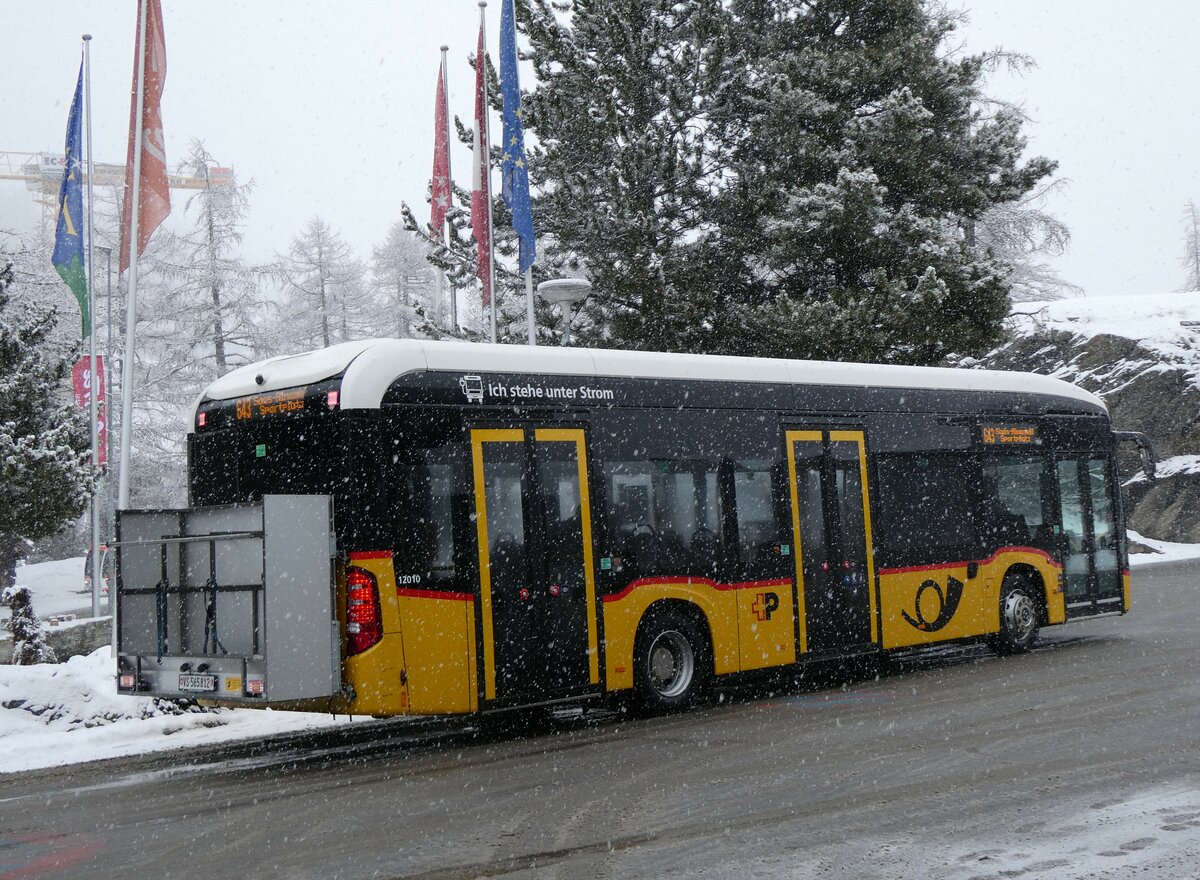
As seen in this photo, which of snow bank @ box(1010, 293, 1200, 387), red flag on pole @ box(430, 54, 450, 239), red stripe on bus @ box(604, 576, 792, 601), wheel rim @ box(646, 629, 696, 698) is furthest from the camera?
snow bank @ box(1010, 293, 1200, 387)

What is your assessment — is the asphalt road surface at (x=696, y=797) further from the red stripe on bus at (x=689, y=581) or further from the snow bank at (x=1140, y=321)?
the snow bank at (x=1140, y=321)

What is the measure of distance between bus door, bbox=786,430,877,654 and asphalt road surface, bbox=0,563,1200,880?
2.96ft

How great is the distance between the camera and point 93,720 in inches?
504

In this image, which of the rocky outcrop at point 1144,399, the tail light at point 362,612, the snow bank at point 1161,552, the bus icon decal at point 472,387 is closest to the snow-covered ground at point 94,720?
the tail light at point 362,612

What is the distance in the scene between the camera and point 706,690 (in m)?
12.3

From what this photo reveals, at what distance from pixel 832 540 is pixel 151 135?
10475 millimetres

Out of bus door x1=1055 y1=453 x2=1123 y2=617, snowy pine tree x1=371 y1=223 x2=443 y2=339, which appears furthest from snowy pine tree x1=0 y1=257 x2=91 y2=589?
snowy pine tree x1=371 y1=223 x2=443 y2=339

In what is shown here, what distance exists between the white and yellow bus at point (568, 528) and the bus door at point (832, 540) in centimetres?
3

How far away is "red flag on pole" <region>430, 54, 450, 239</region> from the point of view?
2338cm

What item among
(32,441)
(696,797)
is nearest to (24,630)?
(32,441)

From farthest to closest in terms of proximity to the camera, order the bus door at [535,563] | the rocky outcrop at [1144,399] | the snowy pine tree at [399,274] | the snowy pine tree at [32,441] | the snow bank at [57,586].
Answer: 1. the snowy pine tree at [399,274]
2. the snow bank at [57,586]
3. the rocky outcrop at [1144,399]
4. the snowy pine tree at [32,441]
5. the bus door at [535,563]

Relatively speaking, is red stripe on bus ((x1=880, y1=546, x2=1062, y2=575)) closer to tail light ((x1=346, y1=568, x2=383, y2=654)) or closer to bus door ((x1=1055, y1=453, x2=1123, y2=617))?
bus door ((x1=1055, y1=453, x2=1123, y2=617))

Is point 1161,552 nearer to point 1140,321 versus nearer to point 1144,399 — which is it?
point 1144,399

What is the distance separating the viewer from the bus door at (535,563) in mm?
10484
